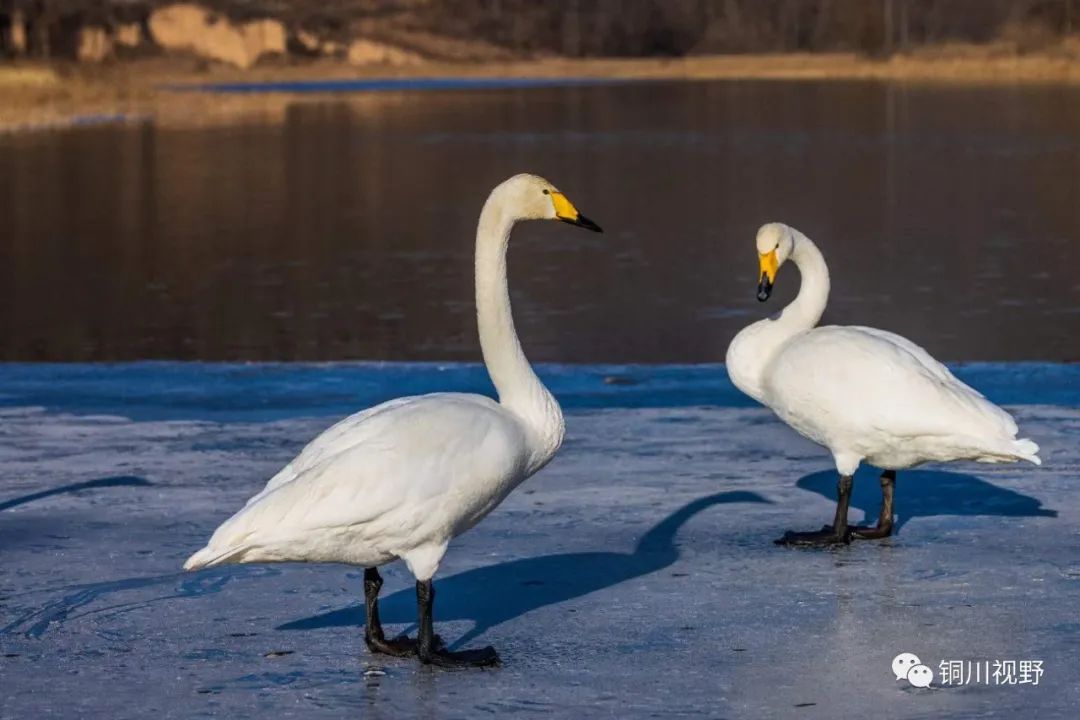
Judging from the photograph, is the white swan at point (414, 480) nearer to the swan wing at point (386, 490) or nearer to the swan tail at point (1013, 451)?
the swan wing at point (386, 490)

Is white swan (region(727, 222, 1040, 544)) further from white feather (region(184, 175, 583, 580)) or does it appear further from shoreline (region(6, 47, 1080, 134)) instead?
shoreline (region(6, 47, 1080, 134))

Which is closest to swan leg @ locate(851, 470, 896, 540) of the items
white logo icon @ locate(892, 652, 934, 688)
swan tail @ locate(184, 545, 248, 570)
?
white logo icon @ locate(892, 652, 934, 688)

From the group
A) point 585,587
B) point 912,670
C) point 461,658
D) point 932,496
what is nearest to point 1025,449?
point 932,496

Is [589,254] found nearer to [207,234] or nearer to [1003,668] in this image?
[207,234]

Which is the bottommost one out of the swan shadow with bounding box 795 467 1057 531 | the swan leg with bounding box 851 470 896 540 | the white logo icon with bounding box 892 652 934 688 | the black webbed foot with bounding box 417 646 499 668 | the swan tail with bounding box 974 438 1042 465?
the swan shadow with bounding box 795 467 1057 531

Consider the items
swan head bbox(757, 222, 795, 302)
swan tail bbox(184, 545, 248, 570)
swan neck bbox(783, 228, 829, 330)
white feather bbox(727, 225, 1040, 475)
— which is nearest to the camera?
swan tail bbox(184, 545, 248, 570)

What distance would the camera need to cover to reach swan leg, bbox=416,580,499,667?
17.6 ft

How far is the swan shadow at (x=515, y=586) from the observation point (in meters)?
5.88

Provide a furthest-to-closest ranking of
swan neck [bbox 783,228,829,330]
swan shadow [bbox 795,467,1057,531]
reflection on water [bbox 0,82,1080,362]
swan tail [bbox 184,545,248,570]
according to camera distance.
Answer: reflection on water [bbox 0,82,1080,362]
swan neck [bbox 783,228,829,330]
swan shadow [bbox 795,467,1057,531]
swan tail [bbox 184,545,248,570]

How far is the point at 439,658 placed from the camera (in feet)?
17.6

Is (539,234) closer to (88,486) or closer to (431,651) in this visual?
(88,486)

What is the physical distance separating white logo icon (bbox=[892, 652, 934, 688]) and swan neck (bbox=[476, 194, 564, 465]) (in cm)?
110

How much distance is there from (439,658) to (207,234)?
1943 centimetres

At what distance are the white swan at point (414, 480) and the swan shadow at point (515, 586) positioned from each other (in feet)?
1.10
